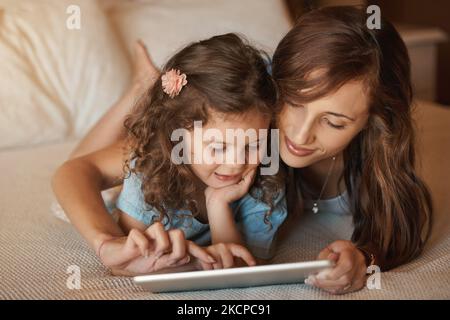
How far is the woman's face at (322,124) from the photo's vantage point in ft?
2.94

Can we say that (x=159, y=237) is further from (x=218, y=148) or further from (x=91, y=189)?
(x=91, y=189)

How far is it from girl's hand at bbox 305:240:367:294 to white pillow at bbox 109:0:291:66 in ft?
2.38

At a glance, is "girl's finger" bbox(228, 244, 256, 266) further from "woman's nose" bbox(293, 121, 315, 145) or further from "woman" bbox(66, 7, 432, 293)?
"woman's nose" bbox(293, 121, 315, 145)

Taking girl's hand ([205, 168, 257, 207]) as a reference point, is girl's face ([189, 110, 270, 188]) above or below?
above

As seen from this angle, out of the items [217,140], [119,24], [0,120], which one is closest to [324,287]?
[217,140]

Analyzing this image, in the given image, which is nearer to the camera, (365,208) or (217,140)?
(217,140)

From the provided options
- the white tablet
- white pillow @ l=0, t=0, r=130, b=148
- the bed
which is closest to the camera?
the white tablet

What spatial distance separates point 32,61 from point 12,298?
80 cm

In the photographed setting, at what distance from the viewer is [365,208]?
103 centimetres

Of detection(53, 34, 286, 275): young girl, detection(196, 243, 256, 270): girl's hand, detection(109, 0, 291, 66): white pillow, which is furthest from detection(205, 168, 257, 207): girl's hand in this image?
detection(109, 0, 291, 66): white pillow

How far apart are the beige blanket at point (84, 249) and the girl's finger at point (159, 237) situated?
0.07 meters

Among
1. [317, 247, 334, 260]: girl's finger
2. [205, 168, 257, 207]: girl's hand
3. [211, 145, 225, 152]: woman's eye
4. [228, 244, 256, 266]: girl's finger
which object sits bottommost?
[317, 247, 334, 260]: girl's finger

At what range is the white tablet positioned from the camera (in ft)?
2.29
